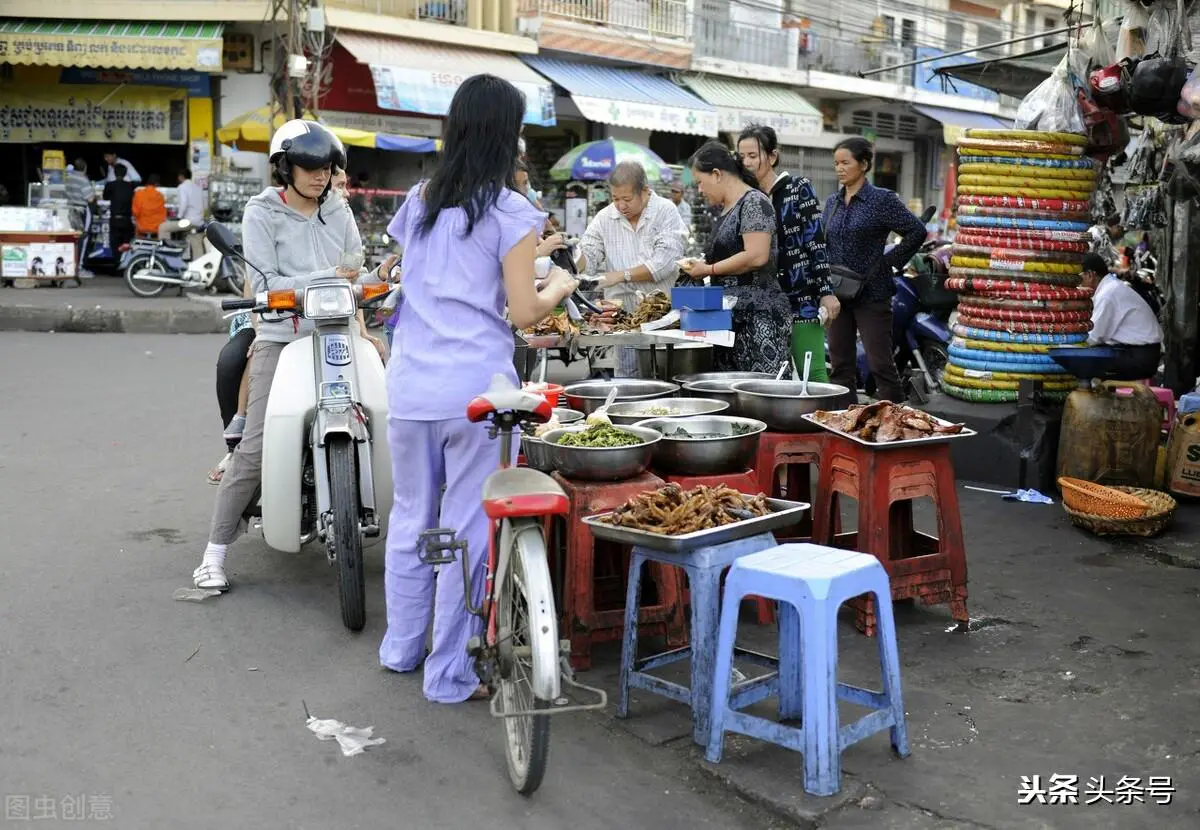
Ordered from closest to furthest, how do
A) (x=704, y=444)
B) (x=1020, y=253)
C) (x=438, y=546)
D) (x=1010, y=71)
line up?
(x=438, y=546), (x=704, y=444), (x=1020, y=253), (x=1010, y=71)

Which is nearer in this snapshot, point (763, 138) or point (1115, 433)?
point (763, 138)

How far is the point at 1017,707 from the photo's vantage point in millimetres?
3834

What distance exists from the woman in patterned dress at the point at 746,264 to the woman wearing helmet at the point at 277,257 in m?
1.85

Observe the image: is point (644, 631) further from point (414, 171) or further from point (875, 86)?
point (875, 86)

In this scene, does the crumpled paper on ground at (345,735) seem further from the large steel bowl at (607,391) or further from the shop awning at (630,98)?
the shop awning at (630,98)

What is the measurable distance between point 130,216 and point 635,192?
15.5 meters

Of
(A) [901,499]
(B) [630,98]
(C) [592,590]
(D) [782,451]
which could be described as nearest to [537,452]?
(C) [592,590]

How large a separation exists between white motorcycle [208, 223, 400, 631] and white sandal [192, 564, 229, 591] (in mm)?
377

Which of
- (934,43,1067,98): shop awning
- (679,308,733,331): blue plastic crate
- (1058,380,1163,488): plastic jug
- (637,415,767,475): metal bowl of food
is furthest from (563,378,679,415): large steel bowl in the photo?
(934,43,1067,98): shop awning

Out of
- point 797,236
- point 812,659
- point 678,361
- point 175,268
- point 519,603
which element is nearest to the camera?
point 812,659

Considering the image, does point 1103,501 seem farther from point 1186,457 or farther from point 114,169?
point 114,169

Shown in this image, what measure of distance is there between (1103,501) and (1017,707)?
2354 millimetres

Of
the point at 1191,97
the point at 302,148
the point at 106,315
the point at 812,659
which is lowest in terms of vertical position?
the point at 812,659

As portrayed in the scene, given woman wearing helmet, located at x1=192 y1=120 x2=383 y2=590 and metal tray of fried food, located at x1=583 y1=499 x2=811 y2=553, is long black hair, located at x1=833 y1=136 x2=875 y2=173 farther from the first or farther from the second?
metal tray of fried food, located at x1=583 y1=499 x2=811 y2=553
